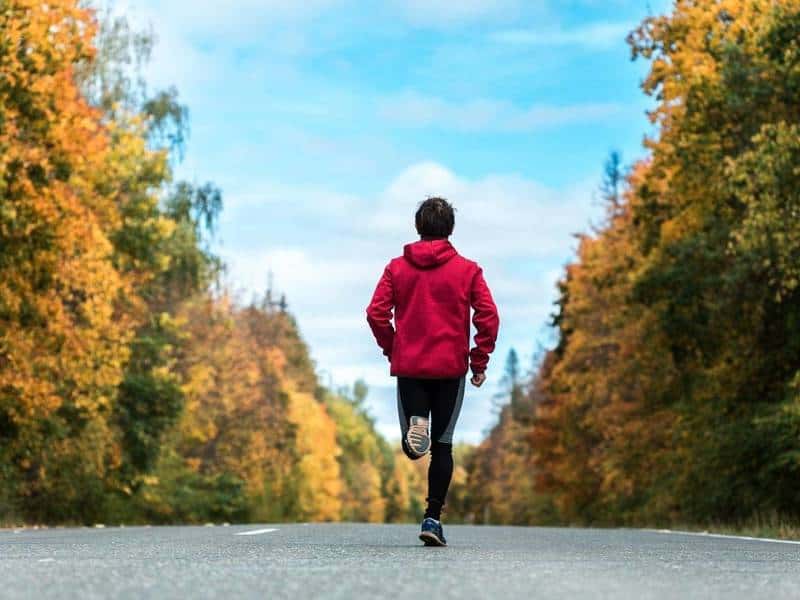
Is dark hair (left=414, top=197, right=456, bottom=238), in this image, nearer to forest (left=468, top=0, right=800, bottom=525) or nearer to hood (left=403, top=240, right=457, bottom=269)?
hood (left=403, top=240, right=457, bottom=269)

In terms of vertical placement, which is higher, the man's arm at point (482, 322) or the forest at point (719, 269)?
the forest at point (719, 269)

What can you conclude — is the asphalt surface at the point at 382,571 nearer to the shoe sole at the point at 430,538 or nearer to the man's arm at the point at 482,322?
the shoe sole at the point at 430,538

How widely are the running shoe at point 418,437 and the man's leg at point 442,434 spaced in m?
0.14

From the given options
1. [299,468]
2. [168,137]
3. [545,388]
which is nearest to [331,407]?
[299,468]

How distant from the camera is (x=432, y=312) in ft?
32.1

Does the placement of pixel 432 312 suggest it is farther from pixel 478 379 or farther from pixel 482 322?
pixel 478 379

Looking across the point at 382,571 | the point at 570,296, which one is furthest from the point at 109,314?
the point at 382,571

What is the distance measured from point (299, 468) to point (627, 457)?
142 ft

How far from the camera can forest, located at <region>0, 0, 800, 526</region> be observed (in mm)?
22828

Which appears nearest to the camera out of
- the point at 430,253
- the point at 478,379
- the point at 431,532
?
the point at 478,379

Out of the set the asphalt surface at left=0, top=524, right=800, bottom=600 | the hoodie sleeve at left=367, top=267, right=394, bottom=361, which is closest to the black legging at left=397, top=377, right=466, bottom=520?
the hoodie sleeve at left=367, top=267, right=394, bottom=361

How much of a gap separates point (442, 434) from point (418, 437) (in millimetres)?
277

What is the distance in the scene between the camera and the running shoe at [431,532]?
31.8 ft

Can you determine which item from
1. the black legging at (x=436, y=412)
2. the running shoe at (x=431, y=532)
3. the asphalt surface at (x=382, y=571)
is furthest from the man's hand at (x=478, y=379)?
the asphalt surface at (x=382, y=571)
